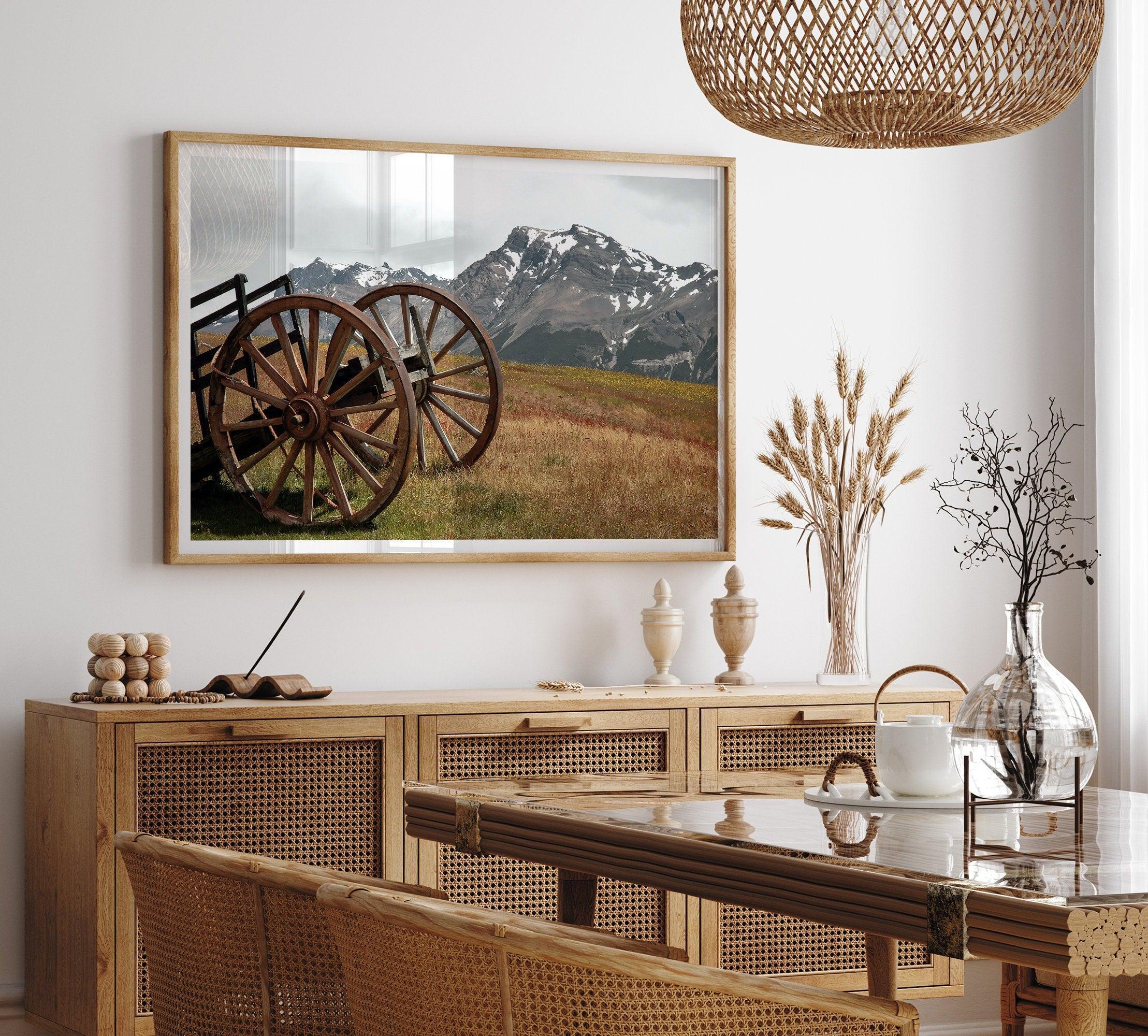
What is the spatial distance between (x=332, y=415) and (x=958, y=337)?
177cm

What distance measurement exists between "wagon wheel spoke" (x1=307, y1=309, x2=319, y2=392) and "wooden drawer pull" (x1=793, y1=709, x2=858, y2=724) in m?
1.43

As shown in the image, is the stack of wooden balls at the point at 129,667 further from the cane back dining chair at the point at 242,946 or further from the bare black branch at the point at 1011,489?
the bare black branch at the point at 1011,489

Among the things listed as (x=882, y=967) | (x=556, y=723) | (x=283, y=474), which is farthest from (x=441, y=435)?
(x=882, y=967)

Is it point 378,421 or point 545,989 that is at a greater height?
point 378,421

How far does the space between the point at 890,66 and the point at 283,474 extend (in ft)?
6.81

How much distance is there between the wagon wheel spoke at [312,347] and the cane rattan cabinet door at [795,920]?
126 cm

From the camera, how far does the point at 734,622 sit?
4.00 meters

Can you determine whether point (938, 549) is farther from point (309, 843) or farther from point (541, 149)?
point (309, 843)

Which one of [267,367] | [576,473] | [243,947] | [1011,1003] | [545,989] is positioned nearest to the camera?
[545,989]

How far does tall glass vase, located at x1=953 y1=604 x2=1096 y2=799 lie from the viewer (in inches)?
82.4

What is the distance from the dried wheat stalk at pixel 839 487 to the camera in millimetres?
4062

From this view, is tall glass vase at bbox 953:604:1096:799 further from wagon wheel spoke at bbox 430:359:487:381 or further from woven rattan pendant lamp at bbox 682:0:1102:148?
wagon wheel spoke at bbox 430:359:487:381

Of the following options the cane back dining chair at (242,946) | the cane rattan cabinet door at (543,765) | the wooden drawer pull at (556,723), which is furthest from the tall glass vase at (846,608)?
the cane back dining chair at (242,946)

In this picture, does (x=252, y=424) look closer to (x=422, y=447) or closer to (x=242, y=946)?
(x=422, y=447)
